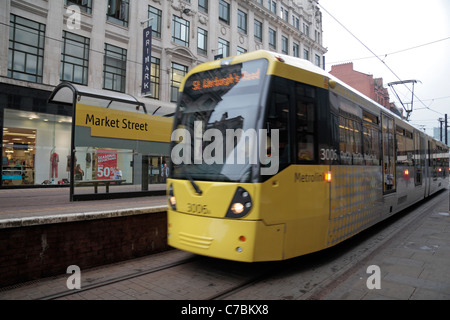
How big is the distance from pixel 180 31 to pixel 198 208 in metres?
22.1

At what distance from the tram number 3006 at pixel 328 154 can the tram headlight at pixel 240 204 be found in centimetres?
168

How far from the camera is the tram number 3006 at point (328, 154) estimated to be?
5.27 meters

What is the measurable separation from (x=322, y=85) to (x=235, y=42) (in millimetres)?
24947

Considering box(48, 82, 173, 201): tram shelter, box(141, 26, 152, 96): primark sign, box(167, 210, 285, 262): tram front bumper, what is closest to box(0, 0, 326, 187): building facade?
box(141, 26, 152, 96): primark sign

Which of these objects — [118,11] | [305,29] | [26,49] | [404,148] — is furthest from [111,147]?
[305,29]

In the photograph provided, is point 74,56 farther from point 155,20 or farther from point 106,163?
point 106,163

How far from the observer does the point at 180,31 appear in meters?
24.0

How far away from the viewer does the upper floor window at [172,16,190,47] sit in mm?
23531

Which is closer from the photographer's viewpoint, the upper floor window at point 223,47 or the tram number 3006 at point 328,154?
the tram number 3006 at point 328,154

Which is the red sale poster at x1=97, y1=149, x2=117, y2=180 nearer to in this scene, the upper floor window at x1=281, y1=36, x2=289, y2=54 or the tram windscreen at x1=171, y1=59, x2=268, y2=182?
the tram windscreen at x1=171, y1=59, x2=268, y2=182

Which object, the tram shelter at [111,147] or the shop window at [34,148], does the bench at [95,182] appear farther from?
the shop window at [34,148]

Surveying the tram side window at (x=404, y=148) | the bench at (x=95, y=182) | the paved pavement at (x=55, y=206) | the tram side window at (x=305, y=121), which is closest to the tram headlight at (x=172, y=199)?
the paved pavement at (x=55, y=206)

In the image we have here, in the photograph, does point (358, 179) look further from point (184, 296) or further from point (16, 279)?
point (16, 279)

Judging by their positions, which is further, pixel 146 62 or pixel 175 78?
pixel 175 78
